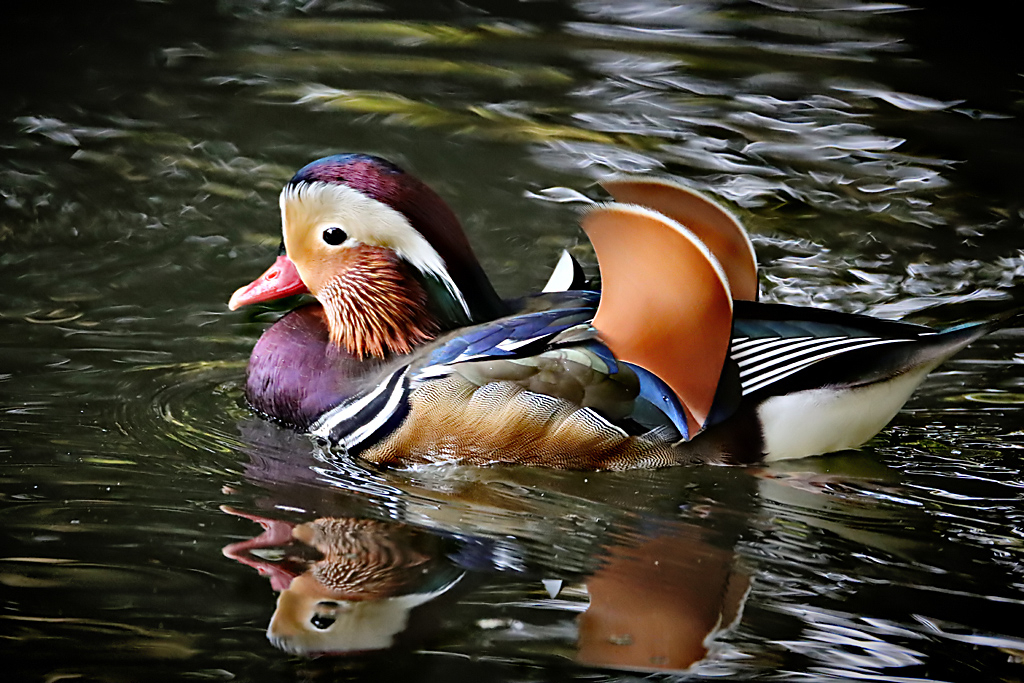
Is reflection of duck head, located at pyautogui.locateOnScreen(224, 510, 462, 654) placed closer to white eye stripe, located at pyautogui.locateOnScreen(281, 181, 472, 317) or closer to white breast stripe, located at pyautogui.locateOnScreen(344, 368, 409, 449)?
white breast stripe, located at pyautogui.locateOnScreen(344, 368, 409, 449)

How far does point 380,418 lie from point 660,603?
124 centimetres

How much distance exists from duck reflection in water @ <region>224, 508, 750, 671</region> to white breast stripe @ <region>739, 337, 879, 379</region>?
63cm

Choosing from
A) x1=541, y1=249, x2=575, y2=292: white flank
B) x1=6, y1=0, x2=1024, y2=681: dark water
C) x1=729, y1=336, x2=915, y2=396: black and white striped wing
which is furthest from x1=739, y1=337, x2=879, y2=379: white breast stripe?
x1=541, y1=249, x2=575, y2=292: white flank

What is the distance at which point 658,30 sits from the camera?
7.72m

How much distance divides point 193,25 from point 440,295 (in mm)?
4863

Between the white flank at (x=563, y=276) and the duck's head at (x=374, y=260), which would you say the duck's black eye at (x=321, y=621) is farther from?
the white flank at (x=563, y=276)

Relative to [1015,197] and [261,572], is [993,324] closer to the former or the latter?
[261,572]

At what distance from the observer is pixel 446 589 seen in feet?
9.65

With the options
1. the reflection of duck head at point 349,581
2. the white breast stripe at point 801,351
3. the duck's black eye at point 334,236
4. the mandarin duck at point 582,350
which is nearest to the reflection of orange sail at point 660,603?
the reflection of duck head at point 349,581

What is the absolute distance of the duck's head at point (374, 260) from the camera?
12.7 feet

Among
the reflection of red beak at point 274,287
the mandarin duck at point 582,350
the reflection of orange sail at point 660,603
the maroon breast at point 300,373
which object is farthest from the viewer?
the reflection of red beak at point 274,287

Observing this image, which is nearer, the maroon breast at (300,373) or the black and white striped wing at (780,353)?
the black and white striped wing at (780,353)

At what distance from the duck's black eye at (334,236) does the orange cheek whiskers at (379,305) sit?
6 centimetres

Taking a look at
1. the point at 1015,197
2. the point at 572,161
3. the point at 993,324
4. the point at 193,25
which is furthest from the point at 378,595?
the point at 193,25
